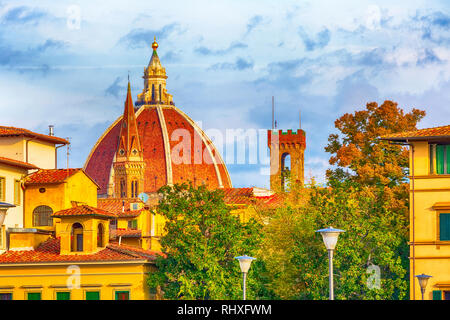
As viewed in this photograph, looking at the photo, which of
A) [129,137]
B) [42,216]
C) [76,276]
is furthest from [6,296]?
[129,137]

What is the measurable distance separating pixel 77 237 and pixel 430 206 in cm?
1623

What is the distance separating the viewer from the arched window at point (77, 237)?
52.9 m

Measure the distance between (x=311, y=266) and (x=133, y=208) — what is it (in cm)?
3034

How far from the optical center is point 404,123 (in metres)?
58.7

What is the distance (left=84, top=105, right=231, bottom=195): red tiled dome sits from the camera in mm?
180250

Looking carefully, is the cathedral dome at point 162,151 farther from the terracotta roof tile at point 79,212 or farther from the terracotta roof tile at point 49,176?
the terracotta roof tile at point 79,212

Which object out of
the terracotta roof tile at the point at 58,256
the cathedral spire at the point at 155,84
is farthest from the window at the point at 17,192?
the cathedral spire at the point at 155,84

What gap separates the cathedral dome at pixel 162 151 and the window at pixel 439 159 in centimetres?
12923

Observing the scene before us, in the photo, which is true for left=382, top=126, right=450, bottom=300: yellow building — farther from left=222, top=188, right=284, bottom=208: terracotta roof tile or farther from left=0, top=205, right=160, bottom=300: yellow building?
left=222, top=188, right=284, bottom=208: terracotta roof tile

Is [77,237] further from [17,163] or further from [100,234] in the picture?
[17,163]

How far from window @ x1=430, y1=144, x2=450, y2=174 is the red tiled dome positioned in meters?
131

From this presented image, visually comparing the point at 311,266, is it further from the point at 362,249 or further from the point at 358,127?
the point at 358,127

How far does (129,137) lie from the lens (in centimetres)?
17475
